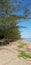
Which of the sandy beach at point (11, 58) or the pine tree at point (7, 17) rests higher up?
the pine tree at point (7, 17)

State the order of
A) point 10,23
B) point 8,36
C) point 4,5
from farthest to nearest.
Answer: point 8,36 → point 10,23 → point 4,5

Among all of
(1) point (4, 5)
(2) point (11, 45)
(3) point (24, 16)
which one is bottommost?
(2) point (11, 45)

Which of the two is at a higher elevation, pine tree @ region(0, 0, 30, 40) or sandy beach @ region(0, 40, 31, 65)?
pine tree @ region(0, 0, 30, 40)

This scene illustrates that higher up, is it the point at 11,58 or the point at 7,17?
the point at 7,17

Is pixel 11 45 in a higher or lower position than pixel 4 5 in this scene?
lower

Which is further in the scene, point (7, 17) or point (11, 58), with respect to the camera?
point (7, 17)

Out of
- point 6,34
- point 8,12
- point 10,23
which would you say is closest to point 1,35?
point 6,34

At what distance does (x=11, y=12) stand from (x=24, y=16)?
86cm

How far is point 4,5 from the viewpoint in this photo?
1047 cm

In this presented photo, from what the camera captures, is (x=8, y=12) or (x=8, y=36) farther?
(x=8, y=36)

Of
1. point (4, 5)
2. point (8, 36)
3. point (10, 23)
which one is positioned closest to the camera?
point (4, 5)

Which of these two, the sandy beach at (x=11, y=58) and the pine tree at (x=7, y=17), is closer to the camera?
the sandy beach at (x=11, y=58)

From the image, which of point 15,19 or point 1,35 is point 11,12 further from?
point 1,35

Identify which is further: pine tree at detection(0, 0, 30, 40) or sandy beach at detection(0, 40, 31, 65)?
pine tree at detection(0, 0, 30, 40)
